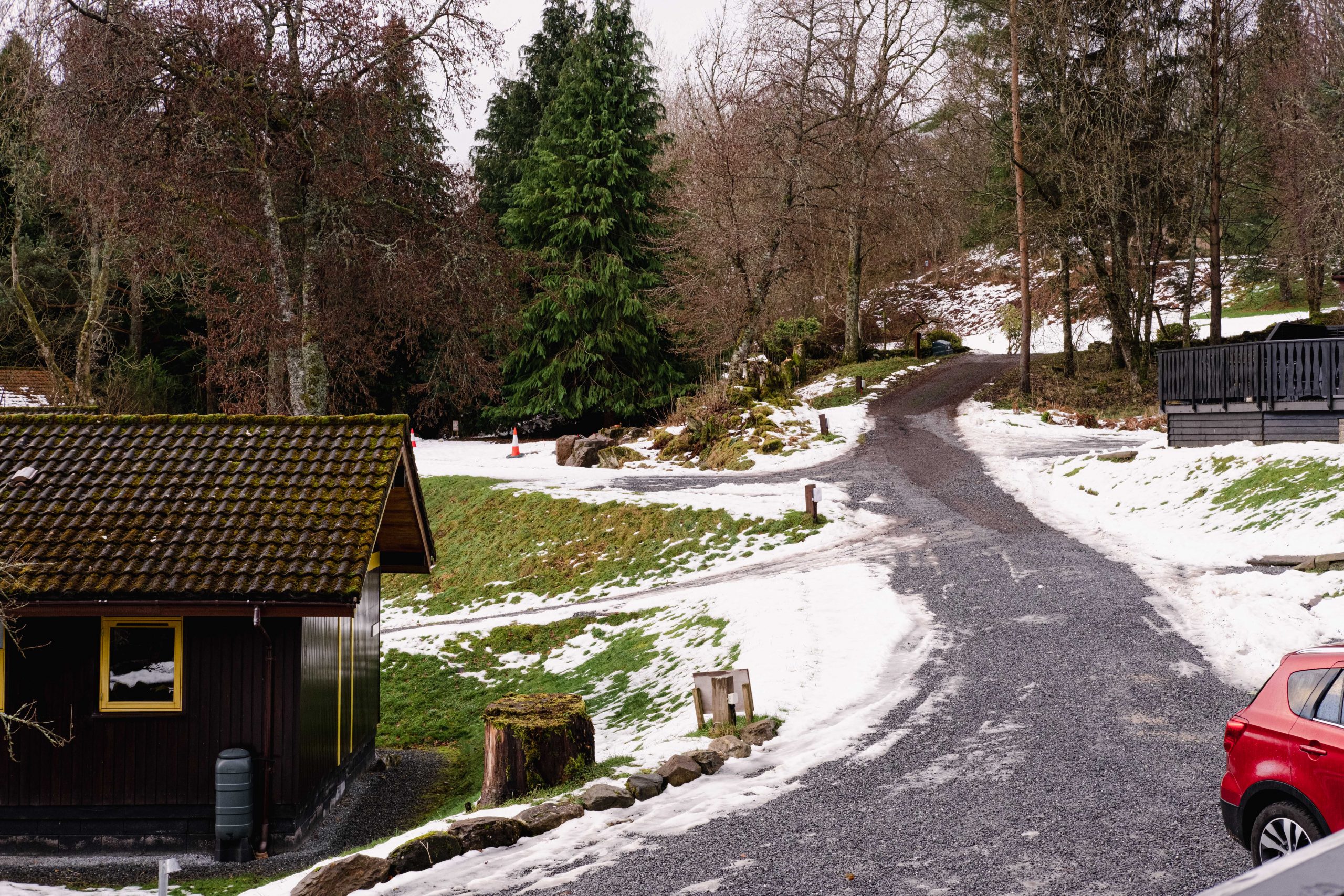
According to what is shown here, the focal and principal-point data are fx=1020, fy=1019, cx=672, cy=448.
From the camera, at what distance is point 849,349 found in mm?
44344

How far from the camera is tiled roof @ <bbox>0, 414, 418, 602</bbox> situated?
10969 millimetres

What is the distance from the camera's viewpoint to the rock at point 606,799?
356 inches

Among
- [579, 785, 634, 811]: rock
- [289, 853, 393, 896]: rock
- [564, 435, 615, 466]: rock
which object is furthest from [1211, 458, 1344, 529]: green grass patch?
[564, 435, 615, 466]: rock

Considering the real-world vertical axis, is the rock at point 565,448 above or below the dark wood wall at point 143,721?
above

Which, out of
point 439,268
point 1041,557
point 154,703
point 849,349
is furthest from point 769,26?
point 154,703

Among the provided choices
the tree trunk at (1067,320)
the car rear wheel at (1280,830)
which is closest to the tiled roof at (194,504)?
the car rear wheel at (1280,830)

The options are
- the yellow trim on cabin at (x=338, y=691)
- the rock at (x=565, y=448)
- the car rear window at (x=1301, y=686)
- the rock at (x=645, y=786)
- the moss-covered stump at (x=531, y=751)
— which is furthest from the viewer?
the rock at (x=565, y=448)

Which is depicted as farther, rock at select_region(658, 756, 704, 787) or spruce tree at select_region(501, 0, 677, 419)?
spruce tree at select_region(501, 0, 677, 419)

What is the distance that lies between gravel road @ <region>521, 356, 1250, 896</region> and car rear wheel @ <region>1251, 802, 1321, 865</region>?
1.43 ft

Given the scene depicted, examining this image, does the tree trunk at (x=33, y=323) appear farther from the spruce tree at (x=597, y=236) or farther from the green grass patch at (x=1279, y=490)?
the green grass patch at (x=1279, y=490)

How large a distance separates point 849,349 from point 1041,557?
27681 millimetres

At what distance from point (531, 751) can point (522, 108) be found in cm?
4091

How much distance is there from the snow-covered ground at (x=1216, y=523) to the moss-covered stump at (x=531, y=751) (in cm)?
714

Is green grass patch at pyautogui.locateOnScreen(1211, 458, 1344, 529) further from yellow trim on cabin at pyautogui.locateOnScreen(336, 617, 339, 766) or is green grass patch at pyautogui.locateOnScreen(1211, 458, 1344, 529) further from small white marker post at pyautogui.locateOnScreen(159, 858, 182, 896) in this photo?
small white marker post at pyautogui.locateOnScreen(159, 858, 182, 896)
